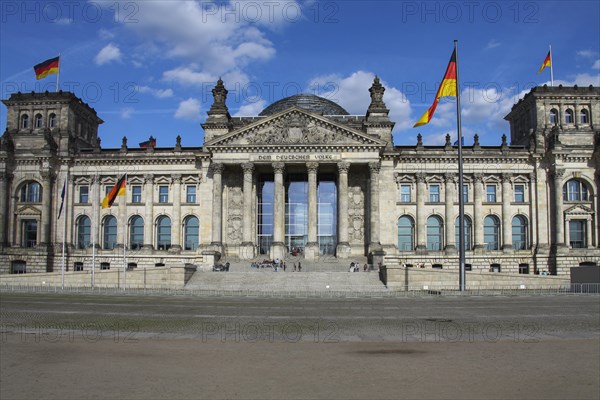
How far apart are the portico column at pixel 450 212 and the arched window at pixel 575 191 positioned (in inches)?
514

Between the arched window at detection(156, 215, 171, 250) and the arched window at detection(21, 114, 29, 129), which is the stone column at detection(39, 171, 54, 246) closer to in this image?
the arched window at detection(21, 114, 29, 129)

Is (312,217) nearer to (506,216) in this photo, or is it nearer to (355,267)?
(355,267)

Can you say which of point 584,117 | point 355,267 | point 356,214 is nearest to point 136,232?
point 356,214

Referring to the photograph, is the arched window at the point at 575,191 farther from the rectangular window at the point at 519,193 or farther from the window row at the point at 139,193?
the window row at the point at 139,193

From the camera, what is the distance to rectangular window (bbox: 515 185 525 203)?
69.2 meters

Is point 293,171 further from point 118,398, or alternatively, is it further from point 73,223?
point 118,398

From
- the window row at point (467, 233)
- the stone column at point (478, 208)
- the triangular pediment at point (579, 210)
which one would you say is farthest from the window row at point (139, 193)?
the triangular pediment at point (579, 210)

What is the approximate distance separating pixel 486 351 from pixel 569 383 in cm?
355

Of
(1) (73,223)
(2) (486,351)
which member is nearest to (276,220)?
(1) (73,223)

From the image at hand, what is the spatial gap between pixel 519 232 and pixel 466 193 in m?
7.72

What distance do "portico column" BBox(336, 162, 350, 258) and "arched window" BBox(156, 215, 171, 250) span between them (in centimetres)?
2135

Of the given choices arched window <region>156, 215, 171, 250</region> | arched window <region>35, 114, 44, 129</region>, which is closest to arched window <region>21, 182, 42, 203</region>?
arched window <region>35, 114, 44, 129</region>

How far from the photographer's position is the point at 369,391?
1067 cm

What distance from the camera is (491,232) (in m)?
69.2
